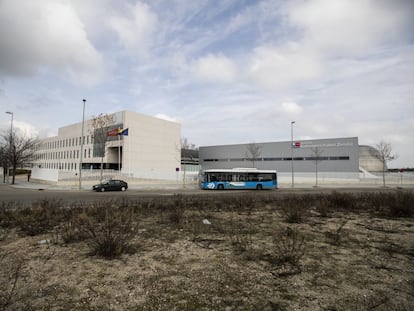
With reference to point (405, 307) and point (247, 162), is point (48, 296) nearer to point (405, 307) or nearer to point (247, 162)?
point (405, 307)

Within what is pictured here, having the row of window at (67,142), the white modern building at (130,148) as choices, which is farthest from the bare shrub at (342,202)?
the row of window at (67,142)

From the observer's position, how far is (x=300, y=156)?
5962 cm

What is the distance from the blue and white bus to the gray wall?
24914mm

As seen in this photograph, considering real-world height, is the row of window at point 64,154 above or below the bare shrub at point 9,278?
above

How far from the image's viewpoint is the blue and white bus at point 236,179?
30.5 meters

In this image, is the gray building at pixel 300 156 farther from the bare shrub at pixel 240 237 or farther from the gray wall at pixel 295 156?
the bare shrub at pixel 240 237

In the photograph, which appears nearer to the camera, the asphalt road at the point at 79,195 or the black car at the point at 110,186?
the asphalt road at the point at 79,195

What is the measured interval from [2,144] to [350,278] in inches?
2145

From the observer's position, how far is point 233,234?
675 centimetres

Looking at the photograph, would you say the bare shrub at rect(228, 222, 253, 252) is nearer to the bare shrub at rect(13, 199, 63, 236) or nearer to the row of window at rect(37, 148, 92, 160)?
the bare shrub at rect(13, 199, 63, 236)

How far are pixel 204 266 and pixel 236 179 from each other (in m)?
26.4

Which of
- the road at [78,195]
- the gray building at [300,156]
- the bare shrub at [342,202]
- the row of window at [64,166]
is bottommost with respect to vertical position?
the road at [78,195]

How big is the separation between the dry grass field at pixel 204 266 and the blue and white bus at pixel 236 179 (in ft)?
71.6

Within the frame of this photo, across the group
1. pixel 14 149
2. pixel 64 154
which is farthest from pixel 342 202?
pixel 64 154
